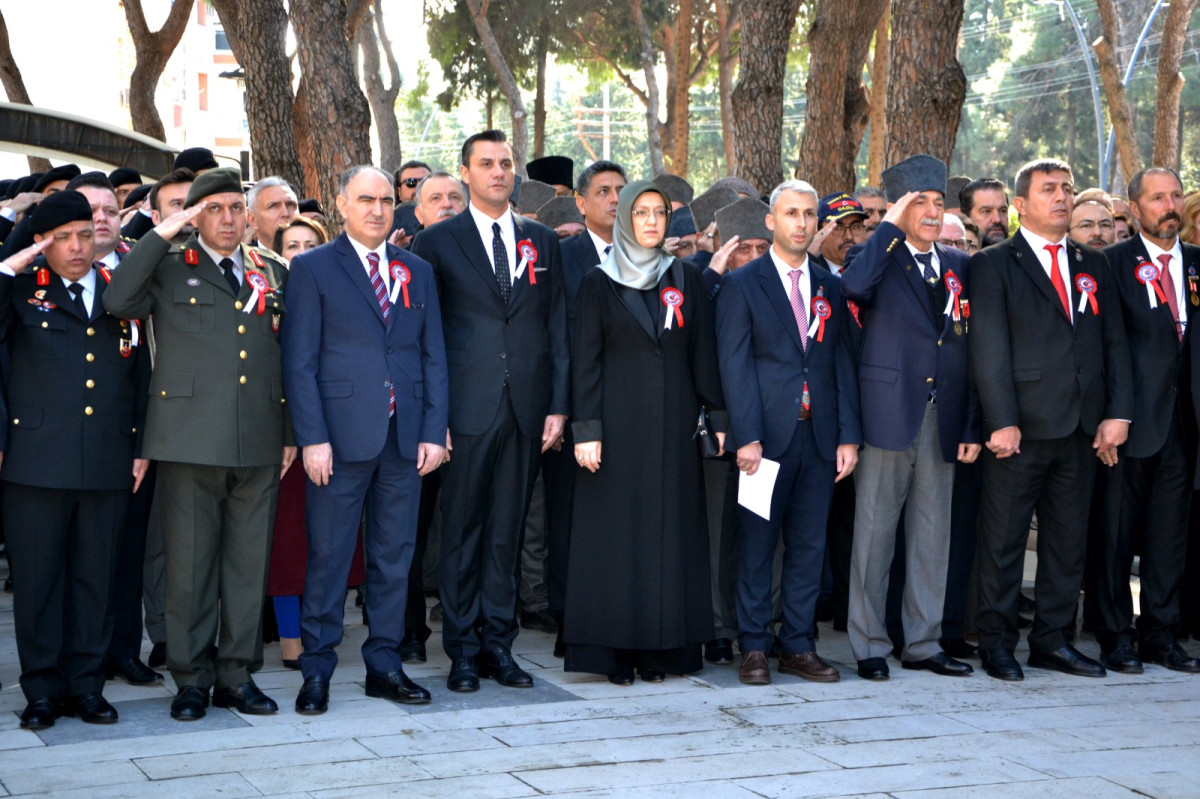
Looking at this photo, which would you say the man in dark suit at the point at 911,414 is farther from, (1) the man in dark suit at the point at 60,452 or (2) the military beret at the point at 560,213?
(1) the man in dark suit at the point at 60,452

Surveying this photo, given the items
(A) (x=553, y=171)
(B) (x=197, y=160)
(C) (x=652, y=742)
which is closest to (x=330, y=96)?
(A) (x=553, y=171)

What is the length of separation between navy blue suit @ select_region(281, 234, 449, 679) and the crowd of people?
1cm

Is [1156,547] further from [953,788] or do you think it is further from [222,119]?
[222,119]

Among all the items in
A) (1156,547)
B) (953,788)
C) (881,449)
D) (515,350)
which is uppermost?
(515,350)

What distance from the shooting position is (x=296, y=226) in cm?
704

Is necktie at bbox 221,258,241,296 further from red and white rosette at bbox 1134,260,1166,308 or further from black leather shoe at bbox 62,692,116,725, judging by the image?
red and white rosette at bbox 1134,260,1166,308

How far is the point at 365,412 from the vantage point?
5.81 meters

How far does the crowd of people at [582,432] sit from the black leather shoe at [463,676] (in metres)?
0.01

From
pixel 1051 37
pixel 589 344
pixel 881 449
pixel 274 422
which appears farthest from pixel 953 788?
pixel 1051 37

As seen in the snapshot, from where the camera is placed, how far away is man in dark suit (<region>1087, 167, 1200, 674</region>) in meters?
6.72

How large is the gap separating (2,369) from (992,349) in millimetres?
A: 3909

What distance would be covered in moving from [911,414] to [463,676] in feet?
7.00

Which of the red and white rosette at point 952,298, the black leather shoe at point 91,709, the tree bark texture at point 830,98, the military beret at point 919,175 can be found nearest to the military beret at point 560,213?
the military beret at point 919,175

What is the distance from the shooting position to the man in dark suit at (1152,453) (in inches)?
265
